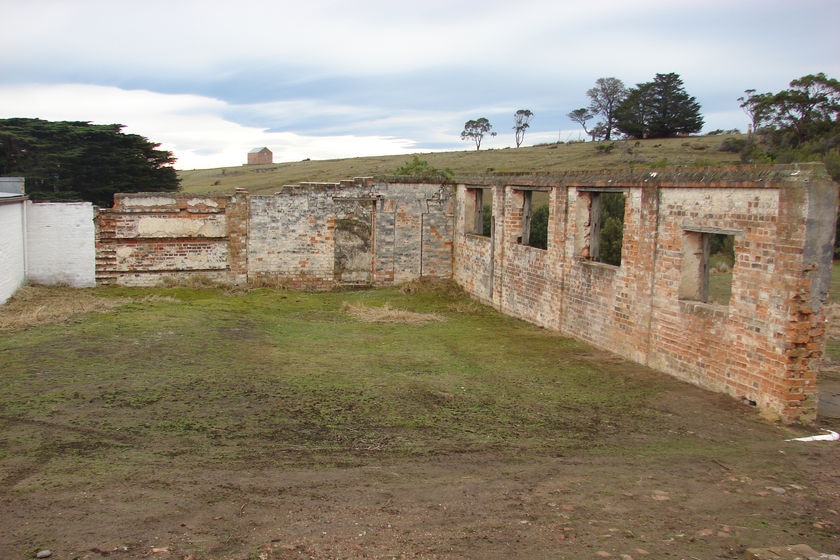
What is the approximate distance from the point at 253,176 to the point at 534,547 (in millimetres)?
55485

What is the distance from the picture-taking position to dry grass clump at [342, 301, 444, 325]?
15.3m

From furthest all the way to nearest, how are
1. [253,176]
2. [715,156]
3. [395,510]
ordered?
[253,176], [715,156], [395,510]

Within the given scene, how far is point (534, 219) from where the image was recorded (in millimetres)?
30891

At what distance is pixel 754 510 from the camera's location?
20.2 ft

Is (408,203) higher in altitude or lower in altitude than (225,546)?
higher

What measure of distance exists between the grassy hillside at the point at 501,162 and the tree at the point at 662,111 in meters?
2.02

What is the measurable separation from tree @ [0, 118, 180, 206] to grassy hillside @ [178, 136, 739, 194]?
3.86m

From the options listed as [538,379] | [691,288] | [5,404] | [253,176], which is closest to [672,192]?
[691,288]

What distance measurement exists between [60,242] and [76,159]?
55.5 feet

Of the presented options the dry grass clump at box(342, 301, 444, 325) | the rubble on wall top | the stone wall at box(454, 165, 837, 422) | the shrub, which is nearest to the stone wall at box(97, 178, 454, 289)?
the dry grass clump at box(342, 301, 444, 325)

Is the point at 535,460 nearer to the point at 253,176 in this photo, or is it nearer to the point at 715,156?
the point at 715,156

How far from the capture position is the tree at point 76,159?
3219 cm

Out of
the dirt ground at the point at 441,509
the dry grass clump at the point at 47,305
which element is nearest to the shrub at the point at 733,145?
the dry grass clump at the point at 47,305

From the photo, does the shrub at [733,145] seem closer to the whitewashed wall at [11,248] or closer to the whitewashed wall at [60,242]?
the whitewashed wall at [60,242]
